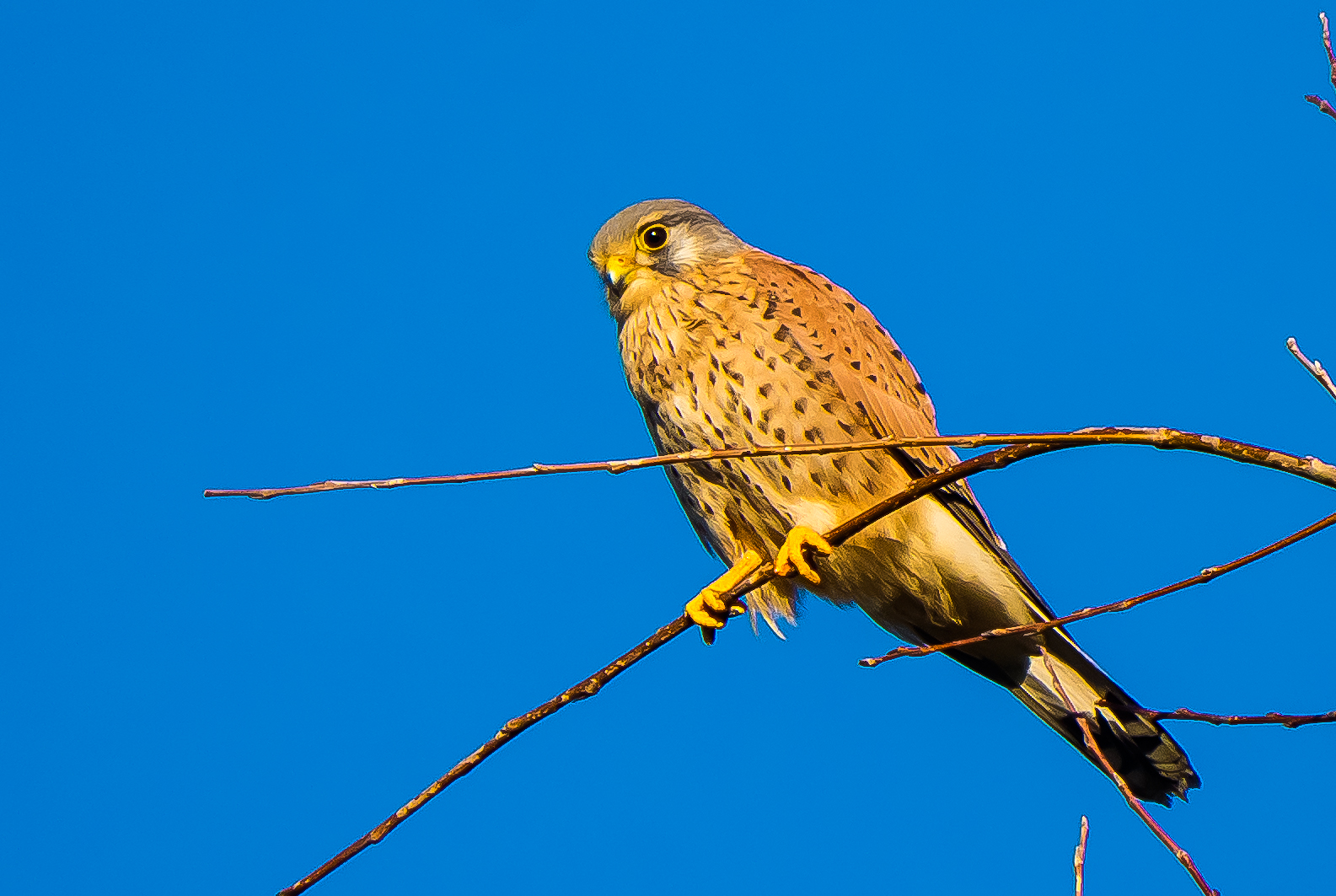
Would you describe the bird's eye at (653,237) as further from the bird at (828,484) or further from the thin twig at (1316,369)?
the thin twig at (1316,369)

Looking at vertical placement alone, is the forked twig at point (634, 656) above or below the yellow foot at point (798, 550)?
→ below

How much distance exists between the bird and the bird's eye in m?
0.08

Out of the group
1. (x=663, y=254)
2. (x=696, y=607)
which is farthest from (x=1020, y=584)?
(x=663, y=254)

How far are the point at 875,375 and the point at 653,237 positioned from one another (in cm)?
85

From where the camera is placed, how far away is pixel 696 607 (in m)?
3.14

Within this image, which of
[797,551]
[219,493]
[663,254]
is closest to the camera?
[219,493]

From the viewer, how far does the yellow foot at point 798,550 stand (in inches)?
122

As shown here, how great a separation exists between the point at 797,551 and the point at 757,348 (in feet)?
1.90

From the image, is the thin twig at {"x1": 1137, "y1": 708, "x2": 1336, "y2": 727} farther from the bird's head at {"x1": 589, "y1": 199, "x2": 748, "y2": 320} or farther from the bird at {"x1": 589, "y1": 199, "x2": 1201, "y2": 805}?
the bird's head at {"x1": 589, "y1": 199, "x2": 748, "y2": 320}

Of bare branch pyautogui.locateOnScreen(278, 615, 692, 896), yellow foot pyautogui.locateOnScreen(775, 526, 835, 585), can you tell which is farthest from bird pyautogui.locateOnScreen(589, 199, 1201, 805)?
bare branch pyautogui.locateOnScreen(278, 615, 692, 896)

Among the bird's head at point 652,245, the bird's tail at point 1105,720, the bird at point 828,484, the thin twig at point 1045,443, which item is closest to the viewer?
the thin twig at point 1045,443

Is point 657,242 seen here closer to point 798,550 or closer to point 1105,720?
point 798,550

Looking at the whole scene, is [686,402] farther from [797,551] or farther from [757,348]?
[797,551]

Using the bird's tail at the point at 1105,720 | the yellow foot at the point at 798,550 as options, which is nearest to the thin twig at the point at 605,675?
the yellow foot at the point at 798,550
